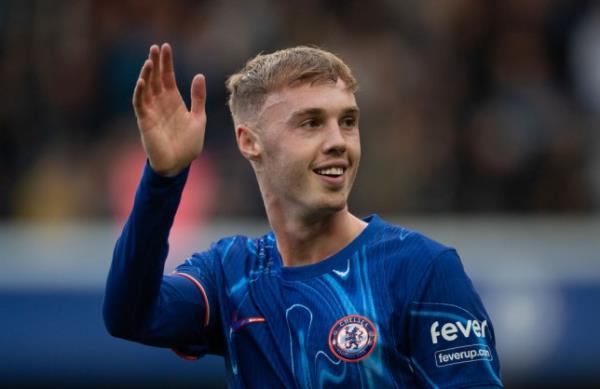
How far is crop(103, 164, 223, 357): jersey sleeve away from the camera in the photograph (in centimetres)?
464

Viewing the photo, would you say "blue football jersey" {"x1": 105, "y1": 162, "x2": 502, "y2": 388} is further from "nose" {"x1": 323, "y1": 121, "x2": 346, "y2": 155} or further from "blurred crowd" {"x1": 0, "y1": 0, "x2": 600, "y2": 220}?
"blurred crowd" {"x1": 0, "y1": 0, "x2": 600, "y2": 220}

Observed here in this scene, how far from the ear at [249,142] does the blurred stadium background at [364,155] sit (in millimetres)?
4490

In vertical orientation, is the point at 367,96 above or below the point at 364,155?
above

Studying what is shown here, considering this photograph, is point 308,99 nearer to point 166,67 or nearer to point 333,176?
point 333,176

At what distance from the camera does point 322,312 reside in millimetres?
4699

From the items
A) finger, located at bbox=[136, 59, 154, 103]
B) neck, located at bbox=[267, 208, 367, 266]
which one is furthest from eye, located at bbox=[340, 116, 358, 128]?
finger, located at bbox=[136, 59, 154, 103]

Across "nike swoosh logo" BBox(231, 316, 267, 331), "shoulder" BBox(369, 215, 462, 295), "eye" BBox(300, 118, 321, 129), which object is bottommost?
"nike swoosh logo" BBox(231, 316, 267, 331)

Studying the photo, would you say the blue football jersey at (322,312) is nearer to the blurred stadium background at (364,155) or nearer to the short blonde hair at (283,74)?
the short blonde hair at (283,74)

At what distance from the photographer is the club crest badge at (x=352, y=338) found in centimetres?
454

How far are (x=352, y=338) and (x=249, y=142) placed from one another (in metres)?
0.91

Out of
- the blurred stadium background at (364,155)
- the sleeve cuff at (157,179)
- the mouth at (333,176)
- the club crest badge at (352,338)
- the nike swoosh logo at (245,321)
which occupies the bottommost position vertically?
the club crest badge at (352,338)

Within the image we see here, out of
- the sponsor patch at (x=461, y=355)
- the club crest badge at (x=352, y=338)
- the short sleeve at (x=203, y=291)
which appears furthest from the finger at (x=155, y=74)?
the sponsor patch at (x=461, y=355)

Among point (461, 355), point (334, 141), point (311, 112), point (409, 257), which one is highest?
point (311, 112)

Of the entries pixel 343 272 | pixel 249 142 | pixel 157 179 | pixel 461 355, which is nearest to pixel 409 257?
pixel 343 272
